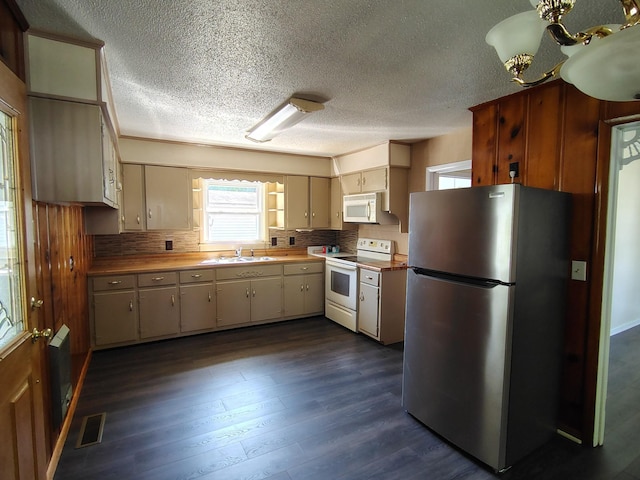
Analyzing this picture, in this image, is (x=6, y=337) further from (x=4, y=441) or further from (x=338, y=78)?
(x=338, y=78)

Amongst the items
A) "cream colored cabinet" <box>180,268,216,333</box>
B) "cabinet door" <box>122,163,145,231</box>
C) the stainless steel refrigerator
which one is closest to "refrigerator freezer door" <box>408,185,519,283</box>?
the stainless steel refrigerator

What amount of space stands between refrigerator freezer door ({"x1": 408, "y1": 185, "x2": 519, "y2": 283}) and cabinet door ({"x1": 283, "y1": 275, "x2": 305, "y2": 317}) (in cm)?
232

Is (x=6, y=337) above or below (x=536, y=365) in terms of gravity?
above

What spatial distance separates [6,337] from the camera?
49.8 inches

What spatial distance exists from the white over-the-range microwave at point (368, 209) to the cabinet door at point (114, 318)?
2733 mm

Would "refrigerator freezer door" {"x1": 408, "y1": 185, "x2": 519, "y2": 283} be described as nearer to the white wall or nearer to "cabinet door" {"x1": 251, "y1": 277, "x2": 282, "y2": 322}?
"cabinet door" {"x1": 251, "y1": 277, "x2": 282, "y2": 322}

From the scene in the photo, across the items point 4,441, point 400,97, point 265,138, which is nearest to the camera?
point 4,441

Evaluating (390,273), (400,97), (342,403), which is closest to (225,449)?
(342,403)

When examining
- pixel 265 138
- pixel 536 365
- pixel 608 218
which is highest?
pixel 265 138

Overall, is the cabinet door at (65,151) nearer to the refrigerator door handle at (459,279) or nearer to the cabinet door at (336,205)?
the refrigerator door handle at (459,279)

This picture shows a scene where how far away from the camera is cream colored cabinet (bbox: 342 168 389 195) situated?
3.89 metres

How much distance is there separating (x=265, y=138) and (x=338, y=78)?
4.79 feet

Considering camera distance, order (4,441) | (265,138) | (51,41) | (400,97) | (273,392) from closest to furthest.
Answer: (4,441) < (51,41) < (400,97) < (273,392) < (265,138)

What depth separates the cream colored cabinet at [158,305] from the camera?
352 cm
